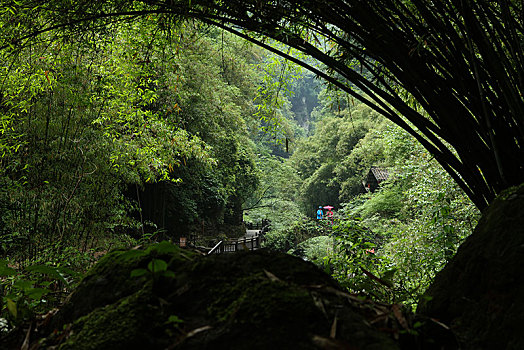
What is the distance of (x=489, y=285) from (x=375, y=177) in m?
14.2

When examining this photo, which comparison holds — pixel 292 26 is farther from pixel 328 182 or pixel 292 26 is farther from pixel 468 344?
pixel 328 182

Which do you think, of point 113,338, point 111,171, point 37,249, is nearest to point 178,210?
point 111,171

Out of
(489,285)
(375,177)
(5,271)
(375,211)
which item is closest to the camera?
(489,285)

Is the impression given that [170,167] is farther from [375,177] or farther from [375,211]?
[375,177]

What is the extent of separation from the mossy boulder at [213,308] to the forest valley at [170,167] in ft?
0.04

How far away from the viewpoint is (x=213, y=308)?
963 mm

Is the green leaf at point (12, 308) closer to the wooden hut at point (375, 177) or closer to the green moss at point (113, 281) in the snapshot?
the green moss at point (113, 281)

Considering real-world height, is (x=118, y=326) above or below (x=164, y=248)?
below

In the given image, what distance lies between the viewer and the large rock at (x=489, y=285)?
0.93 metres

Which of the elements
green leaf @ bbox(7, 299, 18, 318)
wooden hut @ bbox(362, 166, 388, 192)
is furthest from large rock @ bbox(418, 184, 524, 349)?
wooden hut @ bbox(362, 166, 388, 192)

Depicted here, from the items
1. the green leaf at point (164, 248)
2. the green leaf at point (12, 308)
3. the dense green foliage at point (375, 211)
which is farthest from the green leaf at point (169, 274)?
the dense green foliage at point (375, 211)

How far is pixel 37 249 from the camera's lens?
179 inches

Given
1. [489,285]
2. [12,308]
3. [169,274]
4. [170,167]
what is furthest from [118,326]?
[170,167]

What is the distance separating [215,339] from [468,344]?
2.17ft
